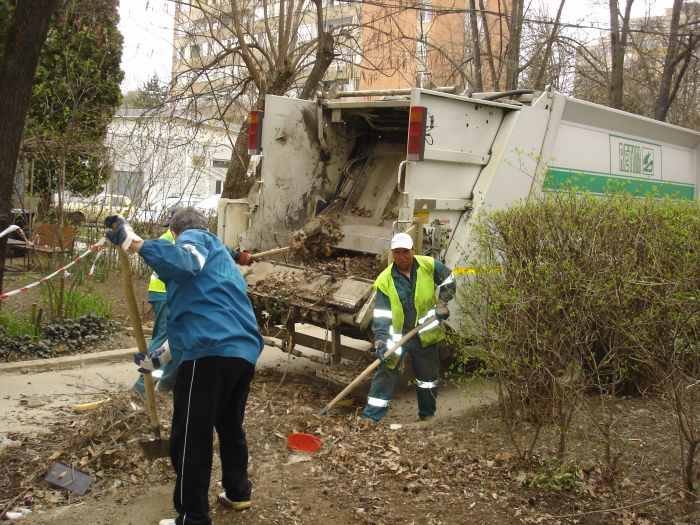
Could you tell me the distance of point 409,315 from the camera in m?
5.49

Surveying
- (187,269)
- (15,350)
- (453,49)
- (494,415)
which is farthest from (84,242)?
(453,49)

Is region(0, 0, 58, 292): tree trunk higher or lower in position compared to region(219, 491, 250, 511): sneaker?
higher

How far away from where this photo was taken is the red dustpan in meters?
4.51

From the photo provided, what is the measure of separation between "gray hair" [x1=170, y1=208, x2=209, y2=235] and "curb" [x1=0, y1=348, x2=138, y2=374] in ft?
11.1

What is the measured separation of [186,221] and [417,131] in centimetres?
262

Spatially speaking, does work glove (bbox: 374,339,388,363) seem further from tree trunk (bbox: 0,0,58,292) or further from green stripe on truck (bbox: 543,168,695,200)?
tree trunk (bbox: 0,0,58,292)

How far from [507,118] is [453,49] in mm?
13815

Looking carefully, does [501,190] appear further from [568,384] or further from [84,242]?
[84,242]

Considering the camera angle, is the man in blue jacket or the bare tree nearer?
the man in blue jacket

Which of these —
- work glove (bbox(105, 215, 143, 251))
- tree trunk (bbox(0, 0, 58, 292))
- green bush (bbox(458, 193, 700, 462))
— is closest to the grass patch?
tree trunk (bbox(0, 0, 58, 292))

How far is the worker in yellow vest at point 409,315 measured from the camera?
17.6ft

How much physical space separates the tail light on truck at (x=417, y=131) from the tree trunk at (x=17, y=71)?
2979 millimetres

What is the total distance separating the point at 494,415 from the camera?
525 cm

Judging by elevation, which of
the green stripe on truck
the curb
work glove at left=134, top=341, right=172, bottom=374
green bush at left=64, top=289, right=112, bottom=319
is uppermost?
the green stripe on truck
